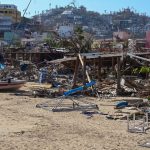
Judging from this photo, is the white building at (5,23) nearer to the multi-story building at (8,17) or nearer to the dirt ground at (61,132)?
the multi-story building at (8,17)

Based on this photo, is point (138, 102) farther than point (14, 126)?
Yes

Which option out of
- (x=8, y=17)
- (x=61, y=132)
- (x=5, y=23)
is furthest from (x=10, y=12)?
(x=61, y=132)

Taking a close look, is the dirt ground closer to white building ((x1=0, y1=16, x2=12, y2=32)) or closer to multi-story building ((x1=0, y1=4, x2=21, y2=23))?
white building ((x1=0, y1=16, x2=12, y2=32))

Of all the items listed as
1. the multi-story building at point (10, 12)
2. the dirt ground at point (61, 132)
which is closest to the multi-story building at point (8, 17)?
the multi-story building at point (10, 12)

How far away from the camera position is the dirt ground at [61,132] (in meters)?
12.3

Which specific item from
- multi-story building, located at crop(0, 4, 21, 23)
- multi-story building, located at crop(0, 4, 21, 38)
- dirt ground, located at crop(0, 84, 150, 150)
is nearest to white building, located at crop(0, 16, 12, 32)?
multi-story building, located at crop(0, 4, 21, 38)

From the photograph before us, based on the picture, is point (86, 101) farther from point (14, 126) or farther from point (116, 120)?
point (14, 126)

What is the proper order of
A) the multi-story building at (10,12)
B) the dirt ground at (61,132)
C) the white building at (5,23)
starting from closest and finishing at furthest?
the dirt ground at (61,132), the white building at (5,23), the multi-story building at (10,12)

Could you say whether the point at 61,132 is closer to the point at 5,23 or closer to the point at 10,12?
the point at 5,23

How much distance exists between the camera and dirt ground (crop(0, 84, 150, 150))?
12.3 m

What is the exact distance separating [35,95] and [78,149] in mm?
12347

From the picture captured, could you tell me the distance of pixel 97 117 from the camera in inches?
674

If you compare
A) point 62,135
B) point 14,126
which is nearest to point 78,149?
point 62,135

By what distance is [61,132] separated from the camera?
1419 cm
